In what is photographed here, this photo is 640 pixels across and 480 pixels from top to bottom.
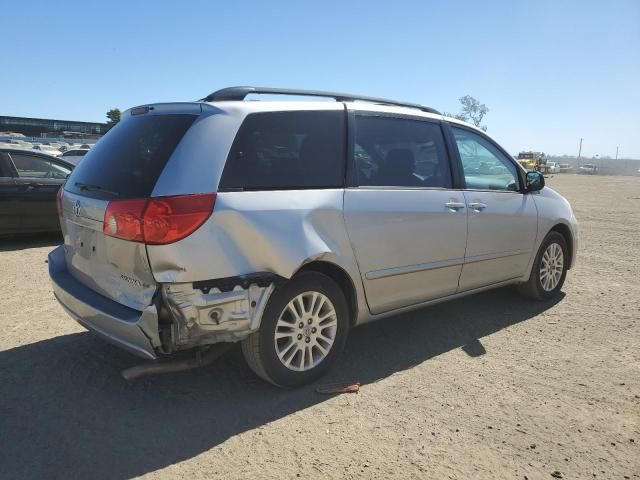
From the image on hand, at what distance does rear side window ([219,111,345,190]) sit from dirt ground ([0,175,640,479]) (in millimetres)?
1377

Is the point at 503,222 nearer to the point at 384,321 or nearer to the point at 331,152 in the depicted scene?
the point at 384,321

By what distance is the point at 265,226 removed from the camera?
9.62ft

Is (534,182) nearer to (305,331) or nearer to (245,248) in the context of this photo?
(305,331)

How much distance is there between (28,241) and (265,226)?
6982mm

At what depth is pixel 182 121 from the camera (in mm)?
2992

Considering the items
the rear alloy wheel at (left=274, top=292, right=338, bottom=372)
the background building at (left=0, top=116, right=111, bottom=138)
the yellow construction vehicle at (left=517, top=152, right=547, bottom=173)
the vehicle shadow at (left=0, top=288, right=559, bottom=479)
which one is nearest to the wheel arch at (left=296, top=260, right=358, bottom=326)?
the rear alloy wheel at (left=274, top=292, right=338, bottom=372)

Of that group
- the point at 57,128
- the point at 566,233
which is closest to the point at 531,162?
the point at 566,233

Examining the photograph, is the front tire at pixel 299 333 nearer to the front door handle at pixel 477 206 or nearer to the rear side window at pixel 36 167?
the front door handle at pixel 477 206

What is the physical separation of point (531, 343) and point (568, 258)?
1.71 metres

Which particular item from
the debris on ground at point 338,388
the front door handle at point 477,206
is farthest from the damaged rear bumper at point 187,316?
the front door handle at point 477,206

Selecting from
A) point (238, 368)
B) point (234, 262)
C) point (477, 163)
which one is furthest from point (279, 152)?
point (477, 163)

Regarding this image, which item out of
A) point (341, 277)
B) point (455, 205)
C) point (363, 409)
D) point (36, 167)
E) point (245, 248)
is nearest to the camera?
point (245, 248)

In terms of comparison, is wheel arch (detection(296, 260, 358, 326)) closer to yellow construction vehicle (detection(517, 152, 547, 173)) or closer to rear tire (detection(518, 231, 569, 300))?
rear tire (detection(518, 231, 569, 300))

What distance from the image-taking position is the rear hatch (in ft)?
9.27
